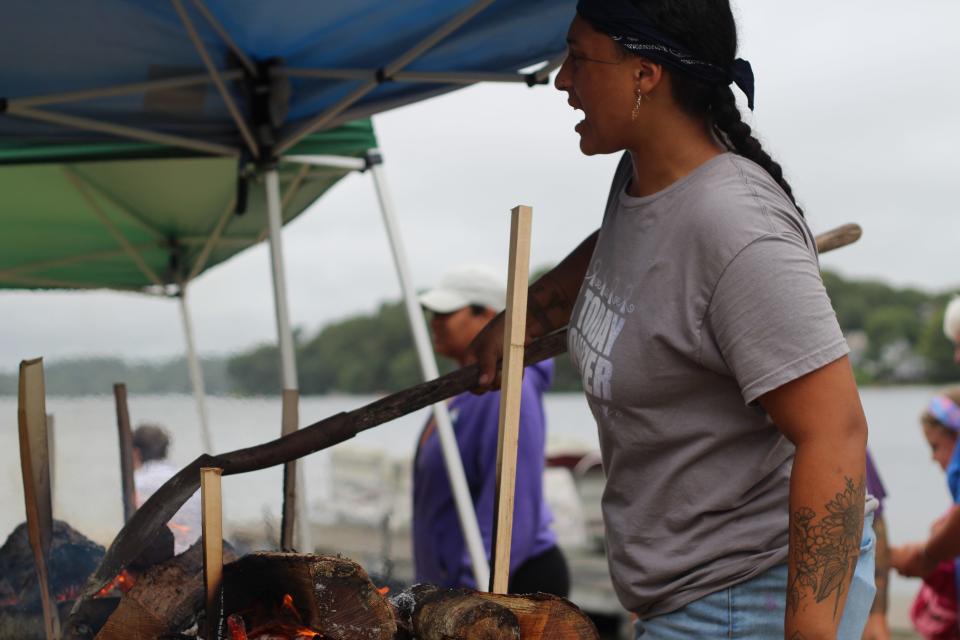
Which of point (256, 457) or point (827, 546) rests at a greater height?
point (256, 457)

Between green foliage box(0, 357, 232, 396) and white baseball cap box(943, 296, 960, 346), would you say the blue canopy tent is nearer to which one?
green foliage box(0, 357, 232, 396)

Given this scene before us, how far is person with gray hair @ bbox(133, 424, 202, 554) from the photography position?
6.64 feet

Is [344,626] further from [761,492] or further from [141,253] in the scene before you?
[141,253]

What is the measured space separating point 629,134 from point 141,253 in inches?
187

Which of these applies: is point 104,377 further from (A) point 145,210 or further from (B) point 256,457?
(B) point 256,457

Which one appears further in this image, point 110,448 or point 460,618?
point 110,448

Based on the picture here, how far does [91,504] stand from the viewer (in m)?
2.81

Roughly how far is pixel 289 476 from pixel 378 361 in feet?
40.3

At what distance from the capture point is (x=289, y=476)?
238cm

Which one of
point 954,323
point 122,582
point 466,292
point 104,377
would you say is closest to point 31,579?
point 122,582

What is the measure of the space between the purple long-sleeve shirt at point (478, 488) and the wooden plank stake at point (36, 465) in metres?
1.81

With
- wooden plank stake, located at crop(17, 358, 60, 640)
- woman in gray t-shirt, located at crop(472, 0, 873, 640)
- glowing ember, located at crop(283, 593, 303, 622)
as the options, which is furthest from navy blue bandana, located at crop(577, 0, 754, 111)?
wooden plank stake, located at crop(17, 358, 60, 640)

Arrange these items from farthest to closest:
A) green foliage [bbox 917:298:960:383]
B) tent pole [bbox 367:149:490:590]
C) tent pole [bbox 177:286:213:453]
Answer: green foliage [bbox 917:298:960:383]
tent pole [bbox 177:286:213:453]
tent pole [bbox 367:149:490:590]

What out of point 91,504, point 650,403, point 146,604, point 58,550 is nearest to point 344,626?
point 146,604
